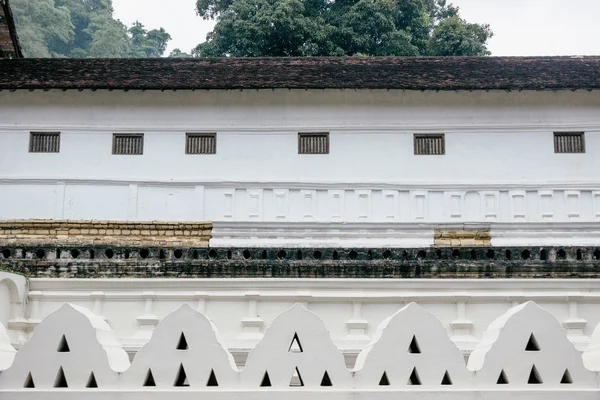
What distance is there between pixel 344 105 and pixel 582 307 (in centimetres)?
1010

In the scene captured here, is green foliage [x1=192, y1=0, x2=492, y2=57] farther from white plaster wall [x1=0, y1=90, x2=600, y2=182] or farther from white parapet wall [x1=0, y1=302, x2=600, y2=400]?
white parapet wall [x1=0, y1=302, x2=600, y2=400]

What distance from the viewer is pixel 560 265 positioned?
13.2 meters

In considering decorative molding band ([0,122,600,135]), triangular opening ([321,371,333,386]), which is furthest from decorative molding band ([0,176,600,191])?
triangular opening ([321,371,333,386])

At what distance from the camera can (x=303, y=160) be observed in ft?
70.3

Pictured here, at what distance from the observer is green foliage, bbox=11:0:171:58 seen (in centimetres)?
5934

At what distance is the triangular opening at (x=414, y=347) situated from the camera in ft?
28.0

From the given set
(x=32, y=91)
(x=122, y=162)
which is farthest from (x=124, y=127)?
(x=32, y=91)

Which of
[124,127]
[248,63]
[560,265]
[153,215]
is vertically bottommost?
[560,265]

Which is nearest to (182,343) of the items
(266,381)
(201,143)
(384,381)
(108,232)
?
(266,381)

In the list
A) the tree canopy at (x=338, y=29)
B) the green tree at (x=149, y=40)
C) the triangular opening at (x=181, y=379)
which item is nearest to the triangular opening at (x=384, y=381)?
the triangular opening at (x=181, y=379)

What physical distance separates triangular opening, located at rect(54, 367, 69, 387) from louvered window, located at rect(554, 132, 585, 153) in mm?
15186

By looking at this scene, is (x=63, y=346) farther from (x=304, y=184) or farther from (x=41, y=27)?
(x=41, y=27)

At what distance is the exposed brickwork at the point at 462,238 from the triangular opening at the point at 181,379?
11.7 metres

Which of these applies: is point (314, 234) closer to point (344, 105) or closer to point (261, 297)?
point (344, 105)
